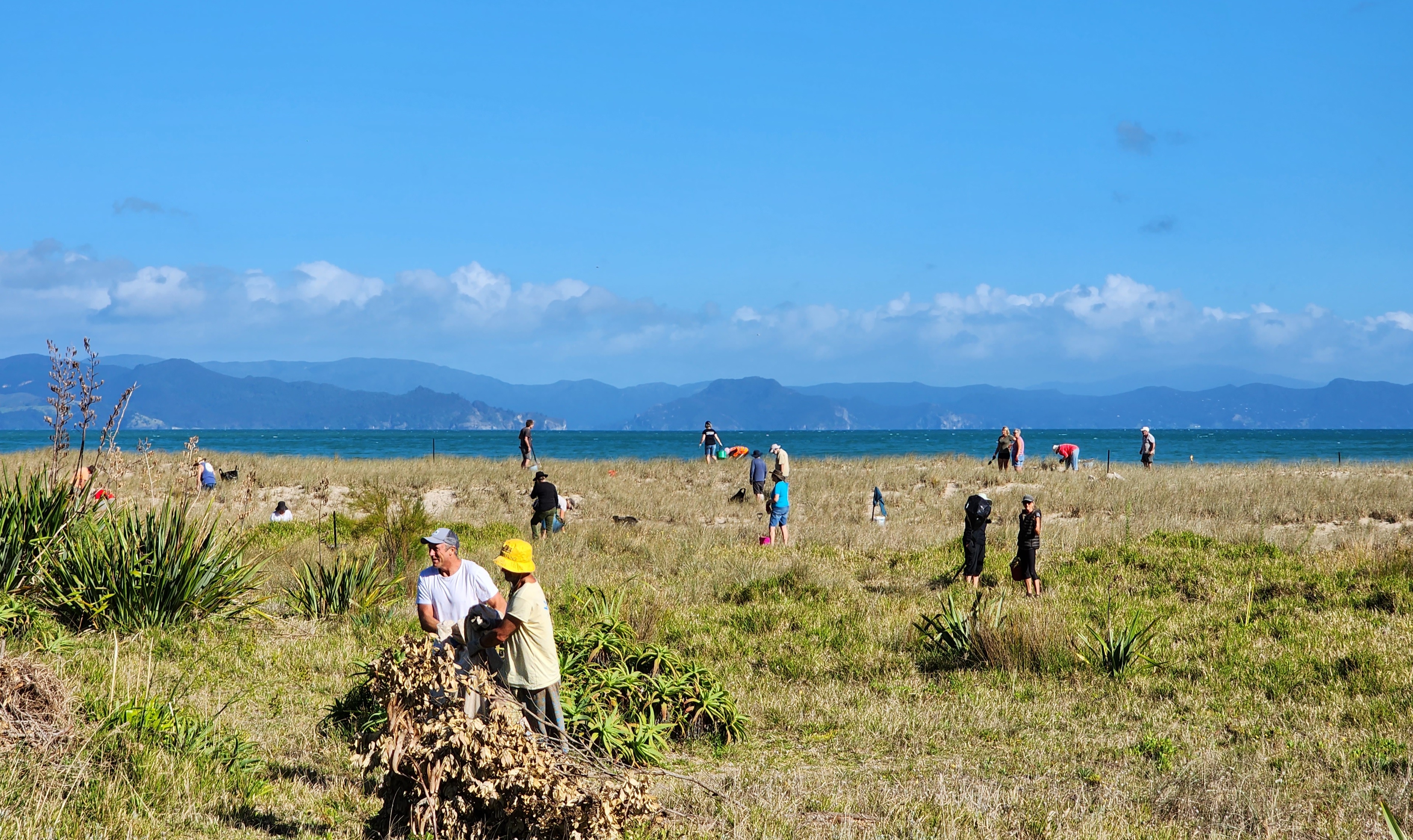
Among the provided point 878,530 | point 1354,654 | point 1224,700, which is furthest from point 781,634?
point 878,530

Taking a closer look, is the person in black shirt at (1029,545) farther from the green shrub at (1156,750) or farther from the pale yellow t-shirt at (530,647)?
the pale yellow t-shirt at (530,647)

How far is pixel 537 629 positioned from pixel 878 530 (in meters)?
14.9

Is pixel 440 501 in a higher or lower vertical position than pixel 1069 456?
lower

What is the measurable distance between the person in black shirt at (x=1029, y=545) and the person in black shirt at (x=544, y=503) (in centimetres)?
838

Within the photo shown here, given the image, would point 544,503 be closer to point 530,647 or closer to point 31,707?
point 31,707

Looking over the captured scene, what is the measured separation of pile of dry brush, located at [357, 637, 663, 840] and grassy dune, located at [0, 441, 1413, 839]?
1.03 meters

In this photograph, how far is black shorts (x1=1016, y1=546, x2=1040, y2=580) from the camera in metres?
13.6

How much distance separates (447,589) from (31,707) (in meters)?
2.46

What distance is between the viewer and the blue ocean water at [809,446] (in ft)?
220

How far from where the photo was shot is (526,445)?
30.3 m

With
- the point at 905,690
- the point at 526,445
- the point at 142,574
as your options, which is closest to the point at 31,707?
the point at 142,574

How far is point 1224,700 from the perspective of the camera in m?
8.88

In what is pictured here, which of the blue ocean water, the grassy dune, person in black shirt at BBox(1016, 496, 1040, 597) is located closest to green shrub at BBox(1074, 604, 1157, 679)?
the grassy dune

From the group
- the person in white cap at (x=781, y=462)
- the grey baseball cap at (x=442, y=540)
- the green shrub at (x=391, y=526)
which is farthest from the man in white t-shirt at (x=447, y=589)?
the person in white cap at (x=781, y=462)
